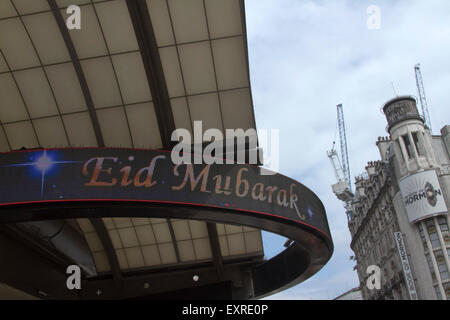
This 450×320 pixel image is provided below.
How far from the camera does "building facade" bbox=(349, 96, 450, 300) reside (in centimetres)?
5806

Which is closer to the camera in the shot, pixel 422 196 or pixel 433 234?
pixel 433 234

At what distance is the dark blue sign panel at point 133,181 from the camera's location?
12.7 meters

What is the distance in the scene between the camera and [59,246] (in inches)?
860

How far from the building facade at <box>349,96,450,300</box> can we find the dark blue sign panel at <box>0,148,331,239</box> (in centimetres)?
4832

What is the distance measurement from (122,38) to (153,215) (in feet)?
29.2

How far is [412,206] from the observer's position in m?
60.3

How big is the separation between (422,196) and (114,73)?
53.2m

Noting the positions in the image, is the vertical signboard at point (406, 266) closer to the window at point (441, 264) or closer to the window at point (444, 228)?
the window at point (441, 264)

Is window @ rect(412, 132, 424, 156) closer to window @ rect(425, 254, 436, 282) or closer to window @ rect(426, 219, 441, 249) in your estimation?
window @ rect(426, 219, 441, 249)

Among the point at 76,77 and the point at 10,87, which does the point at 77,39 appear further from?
the point at 10,87

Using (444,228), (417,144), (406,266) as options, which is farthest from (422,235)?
(417,144)

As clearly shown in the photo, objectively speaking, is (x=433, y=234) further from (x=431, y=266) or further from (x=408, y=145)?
(x=408, y=145)

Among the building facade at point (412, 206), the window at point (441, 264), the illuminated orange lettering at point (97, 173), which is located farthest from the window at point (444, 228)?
the illuminated orange lettering at point (97, 173)
